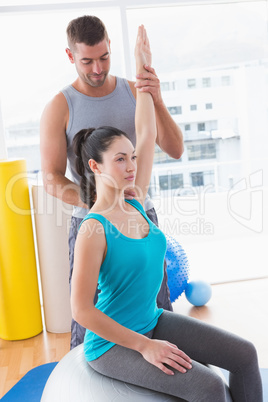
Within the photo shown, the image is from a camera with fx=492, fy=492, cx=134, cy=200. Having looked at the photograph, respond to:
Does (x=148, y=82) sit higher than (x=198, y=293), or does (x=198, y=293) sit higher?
(x=148, y=82)

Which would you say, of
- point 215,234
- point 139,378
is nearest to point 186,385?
point 139,378

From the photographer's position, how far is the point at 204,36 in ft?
11.5

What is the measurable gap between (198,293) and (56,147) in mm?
1540

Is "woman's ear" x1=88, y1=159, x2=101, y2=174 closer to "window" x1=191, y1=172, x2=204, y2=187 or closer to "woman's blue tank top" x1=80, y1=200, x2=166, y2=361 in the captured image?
"woman's blue tank top" x1=80, y1=200, x2=166, y2=361

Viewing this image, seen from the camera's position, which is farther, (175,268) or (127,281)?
(175,268)

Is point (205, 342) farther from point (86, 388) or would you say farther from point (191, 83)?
point (191, 83)

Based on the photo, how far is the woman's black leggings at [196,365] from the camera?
1.20m

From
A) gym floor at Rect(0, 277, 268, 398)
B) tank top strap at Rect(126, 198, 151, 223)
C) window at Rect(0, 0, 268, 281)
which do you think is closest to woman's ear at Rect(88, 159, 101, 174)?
tank top strap at Rect(126, 198, 151, 223)

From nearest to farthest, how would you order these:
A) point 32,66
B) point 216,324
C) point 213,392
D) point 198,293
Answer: point 213,392
point 216,324
point 198,293
point 32,66

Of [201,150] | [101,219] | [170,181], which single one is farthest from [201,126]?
[101,219]

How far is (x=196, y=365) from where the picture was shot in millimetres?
1234

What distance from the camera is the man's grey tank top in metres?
1.81

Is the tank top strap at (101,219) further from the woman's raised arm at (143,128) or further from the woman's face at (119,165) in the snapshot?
the woman's raised arm at (143,128)

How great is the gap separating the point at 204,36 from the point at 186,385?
9.29 feet
